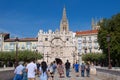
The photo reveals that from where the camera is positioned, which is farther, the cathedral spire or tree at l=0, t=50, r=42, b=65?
the cathedral spire

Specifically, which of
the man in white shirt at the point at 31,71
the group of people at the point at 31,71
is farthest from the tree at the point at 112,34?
the man in white shirt at the point at 31,71

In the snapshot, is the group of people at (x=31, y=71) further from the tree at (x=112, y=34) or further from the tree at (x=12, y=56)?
the tree at (x=12, y=56)

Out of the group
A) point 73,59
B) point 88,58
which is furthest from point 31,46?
point 88,58

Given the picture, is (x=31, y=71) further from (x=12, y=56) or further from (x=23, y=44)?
(x=23, y=44)

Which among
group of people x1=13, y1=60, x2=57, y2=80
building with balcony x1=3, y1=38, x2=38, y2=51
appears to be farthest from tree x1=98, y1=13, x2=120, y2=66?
building with balcony x1=3, y1=38, x2=38, y2=51

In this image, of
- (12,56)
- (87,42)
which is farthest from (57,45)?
(12,56)

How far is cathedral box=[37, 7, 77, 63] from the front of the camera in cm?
12044

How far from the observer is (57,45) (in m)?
122

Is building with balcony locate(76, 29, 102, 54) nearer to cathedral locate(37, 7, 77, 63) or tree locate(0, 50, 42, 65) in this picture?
cathedral locate(37, 7, 77, 63)

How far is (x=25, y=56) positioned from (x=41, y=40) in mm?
23668

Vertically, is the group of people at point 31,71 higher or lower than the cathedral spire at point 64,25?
lower

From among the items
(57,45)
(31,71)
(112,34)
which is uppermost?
(57,45)

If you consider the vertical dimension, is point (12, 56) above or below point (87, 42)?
below

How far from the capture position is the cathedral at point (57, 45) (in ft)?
395
